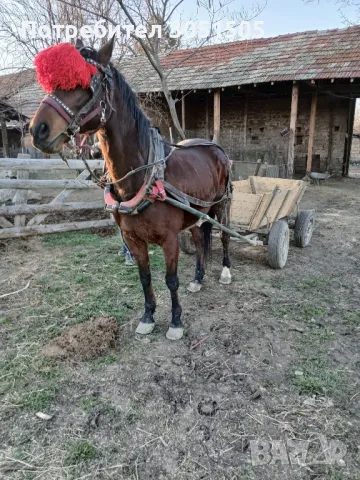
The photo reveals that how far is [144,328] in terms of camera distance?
10.6 ft

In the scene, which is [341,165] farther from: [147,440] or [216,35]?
[147,440]

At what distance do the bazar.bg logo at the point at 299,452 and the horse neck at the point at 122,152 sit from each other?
6.33 feet

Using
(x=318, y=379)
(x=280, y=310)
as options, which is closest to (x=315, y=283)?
(x=280, y=310)

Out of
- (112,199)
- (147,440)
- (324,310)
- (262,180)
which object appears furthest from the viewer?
(262,180)

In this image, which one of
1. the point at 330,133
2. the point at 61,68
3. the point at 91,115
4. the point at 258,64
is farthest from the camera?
the point at 330,133

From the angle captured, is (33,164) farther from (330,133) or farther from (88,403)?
(330,133)

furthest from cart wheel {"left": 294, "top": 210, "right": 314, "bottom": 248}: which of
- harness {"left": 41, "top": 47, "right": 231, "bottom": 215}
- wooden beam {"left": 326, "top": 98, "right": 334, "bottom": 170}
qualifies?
wooden beam {"left": 326, "top": 98, "right": 334, "bottom": 170}

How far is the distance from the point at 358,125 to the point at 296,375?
1571 inches

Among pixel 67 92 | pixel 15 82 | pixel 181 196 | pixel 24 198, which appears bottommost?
pixel 24 198

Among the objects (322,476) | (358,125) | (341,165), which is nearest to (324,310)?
(322,476)

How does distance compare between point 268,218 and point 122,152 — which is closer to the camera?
point 122,152

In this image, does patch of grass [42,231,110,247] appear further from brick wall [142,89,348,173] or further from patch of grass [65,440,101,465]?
brick wall [142,89,348,173]

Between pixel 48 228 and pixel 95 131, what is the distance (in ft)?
13.5

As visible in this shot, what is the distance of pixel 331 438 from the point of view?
6.87ft
